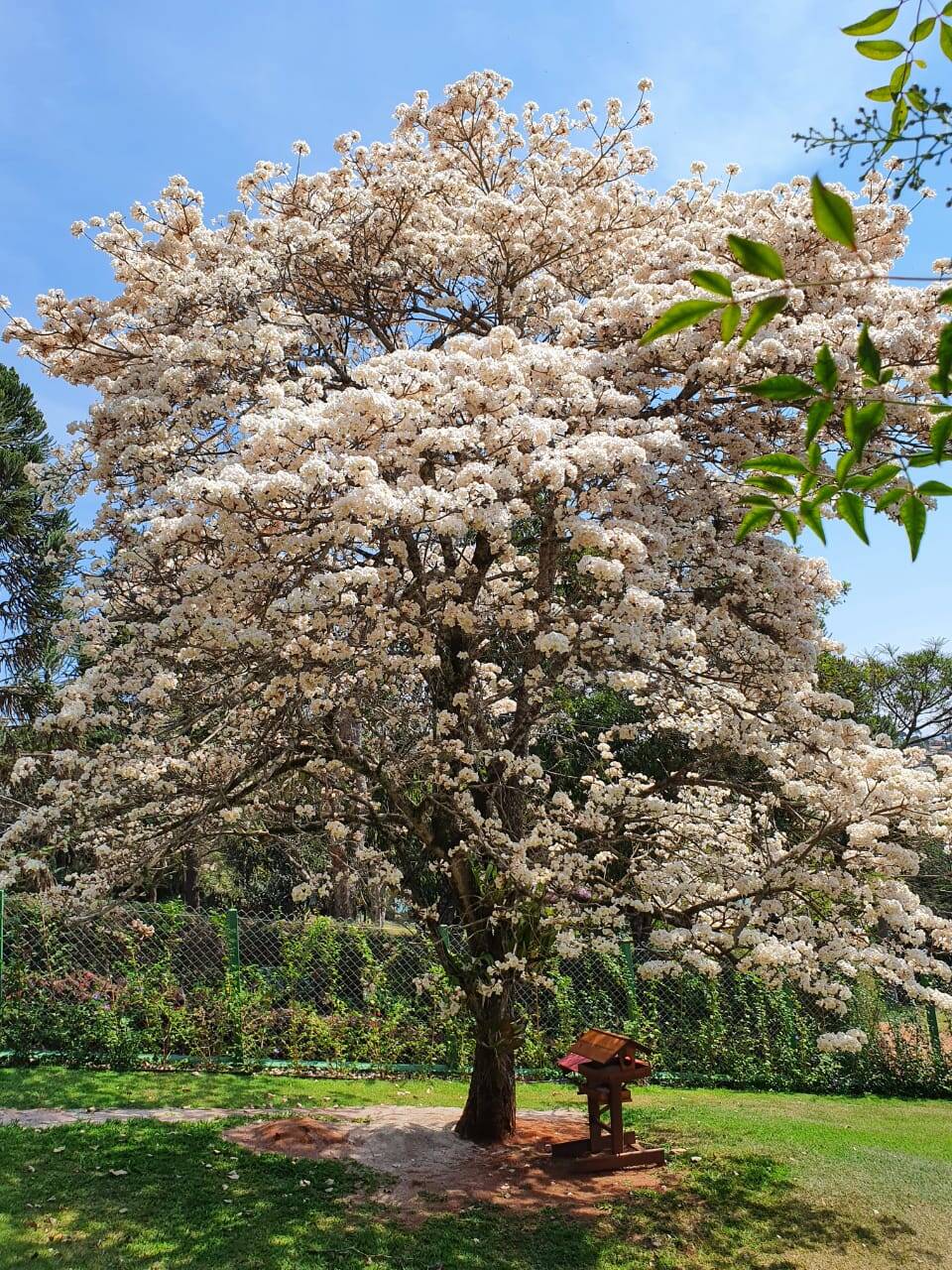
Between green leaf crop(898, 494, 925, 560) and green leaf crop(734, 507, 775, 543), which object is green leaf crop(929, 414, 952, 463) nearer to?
green leaf crop(898, 494, 925, 560)

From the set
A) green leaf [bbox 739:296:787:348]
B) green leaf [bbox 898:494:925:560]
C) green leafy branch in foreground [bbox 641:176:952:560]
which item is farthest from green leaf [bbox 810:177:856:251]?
green leaf [bbox 898:494:925:560]

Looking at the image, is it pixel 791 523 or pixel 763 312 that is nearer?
pixel 763 312

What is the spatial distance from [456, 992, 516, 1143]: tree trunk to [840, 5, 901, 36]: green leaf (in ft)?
19.7

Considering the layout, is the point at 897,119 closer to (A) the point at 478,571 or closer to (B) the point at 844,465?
(B) the point at 844,465

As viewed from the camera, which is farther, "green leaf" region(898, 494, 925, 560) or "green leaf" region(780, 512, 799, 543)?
"green leaf" region(780, 512, 799, 543)

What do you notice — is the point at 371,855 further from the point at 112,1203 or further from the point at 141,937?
the point at 141,937

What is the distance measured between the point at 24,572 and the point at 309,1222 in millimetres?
12433

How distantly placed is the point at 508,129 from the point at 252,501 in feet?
18.0

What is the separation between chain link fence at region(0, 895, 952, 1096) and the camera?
914 centimetres

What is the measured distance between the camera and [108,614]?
6660mm

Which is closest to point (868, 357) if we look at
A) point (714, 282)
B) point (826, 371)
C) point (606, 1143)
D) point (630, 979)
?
point (826, 371)

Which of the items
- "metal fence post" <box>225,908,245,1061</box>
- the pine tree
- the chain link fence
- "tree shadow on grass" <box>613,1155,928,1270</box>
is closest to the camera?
"tree shadow on grass" <box>613,1155,928,1270</box>

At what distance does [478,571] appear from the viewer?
21.7 ft

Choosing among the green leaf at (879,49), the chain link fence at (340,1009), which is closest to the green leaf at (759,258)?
the green leaf at (879,49)
